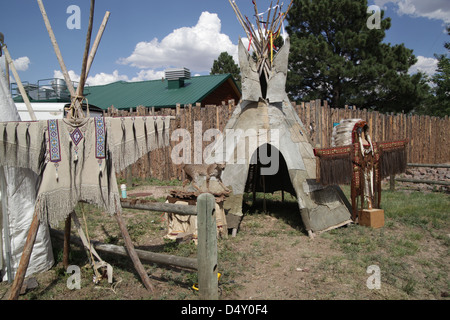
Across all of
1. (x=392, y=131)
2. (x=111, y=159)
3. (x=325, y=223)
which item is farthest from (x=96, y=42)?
(x=392, y=131)

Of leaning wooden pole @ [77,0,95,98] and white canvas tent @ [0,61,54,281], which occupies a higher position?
leaning wooden pole @ [77,0,95,98]

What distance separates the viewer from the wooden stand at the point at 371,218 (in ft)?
18.4

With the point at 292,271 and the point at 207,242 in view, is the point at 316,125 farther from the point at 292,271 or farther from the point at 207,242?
the point at 207,242

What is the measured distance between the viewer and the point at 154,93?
16766mm

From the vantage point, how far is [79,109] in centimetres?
344

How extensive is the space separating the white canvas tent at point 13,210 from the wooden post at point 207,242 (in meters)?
2.25

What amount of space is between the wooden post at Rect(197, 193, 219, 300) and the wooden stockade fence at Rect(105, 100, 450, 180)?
4443 mm

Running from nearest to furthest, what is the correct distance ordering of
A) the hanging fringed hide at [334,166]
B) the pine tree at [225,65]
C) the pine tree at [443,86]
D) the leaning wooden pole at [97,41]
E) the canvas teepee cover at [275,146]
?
the leaning wooden pole at [97,41]
the hanging fringed hide at [334,166]
the canvas teepee cover at [275,146]
the pine tree at [443,86]
the pine tree at [225,65]

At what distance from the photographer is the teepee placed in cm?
547

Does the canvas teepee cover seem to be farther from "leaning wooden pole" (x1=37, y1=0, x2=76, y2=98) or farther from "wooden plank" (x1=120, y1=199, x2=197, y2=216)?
"leaning wooden pole" (x1=37, y1=0, x2=76, y2=98)

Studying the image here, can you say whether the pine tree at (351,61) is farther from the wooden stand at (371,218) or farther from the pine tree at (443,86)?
the wooden stand at (371,218)

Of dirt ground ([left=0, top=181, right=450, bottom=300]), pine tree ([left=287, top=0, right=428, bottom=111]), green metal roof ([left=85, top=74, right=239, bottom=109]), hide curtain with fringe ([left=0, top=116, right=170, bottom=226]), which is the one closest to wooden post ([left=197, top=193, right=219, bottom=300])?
dirt ground ([left=0, top=181, right=450, bottom=300])

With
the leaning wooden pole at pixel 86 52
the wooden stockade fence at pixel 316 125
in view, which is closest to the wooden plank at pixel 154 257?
the leaning wooden pole at pixel 86 52

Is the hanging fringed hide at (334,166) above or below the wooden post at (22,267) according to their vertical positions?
above
